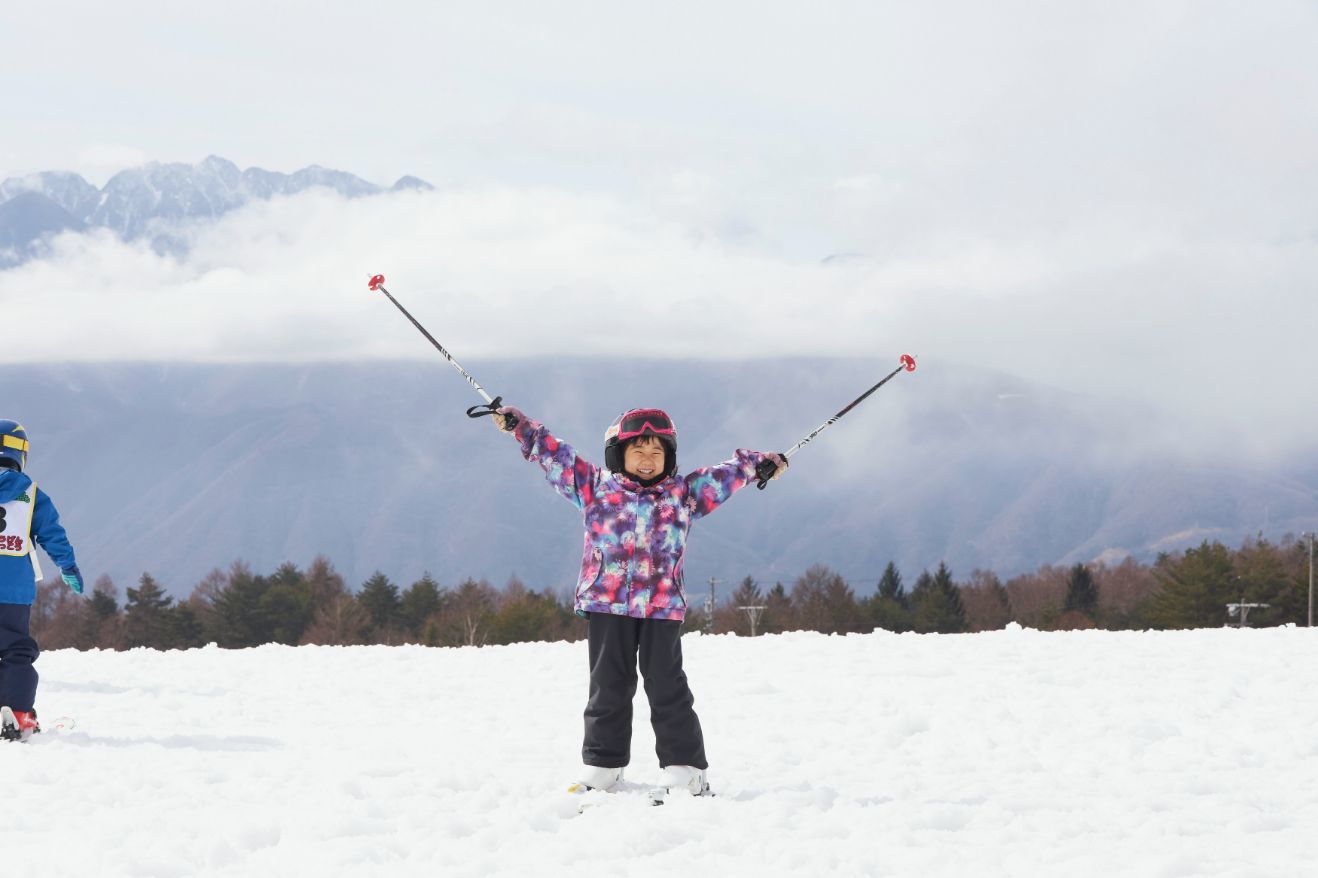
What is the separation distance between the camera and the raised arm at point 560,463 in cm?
755

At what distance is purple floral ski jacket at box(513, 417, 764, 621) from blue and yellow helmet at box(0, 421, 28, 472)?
14.0ft

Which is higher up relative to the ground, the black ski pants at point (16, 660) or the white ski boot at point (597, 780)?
the black ski pants at point (16, 660)

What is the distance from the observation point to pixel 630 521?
745cm

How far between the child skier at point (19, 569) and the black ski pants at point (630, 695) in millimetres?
3983

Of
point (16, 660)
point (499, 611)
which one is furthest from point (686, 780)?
point (499, 611)

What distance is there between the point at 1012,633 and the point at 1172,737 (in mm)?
6565

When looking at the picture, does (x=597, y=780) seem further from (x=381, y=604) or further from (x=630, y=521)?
(x=381, y=604)

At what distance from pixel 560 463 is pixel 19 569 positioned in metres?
4.32

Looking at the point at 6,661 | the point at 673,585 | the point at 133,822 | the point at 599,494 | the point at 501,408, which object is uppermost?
the point at 501,408

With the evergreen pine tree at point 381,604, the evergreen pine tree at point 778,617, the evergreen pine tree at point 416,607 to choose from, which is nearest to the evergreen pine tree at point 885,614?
the evergreen pine tree at point 778,617

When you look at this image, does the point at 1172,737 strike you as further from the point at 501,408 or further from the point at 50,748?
the point at 50,748

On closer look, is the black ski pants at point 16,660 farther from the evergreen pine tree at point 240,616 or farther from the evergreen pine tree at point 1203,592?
the evergreen pine tree at point 1203,592

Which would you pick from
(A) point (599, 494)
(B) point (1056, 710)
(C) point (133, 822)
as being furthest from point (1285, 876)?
(C) point (133, 822)

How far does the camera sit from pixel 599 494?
754 cm
